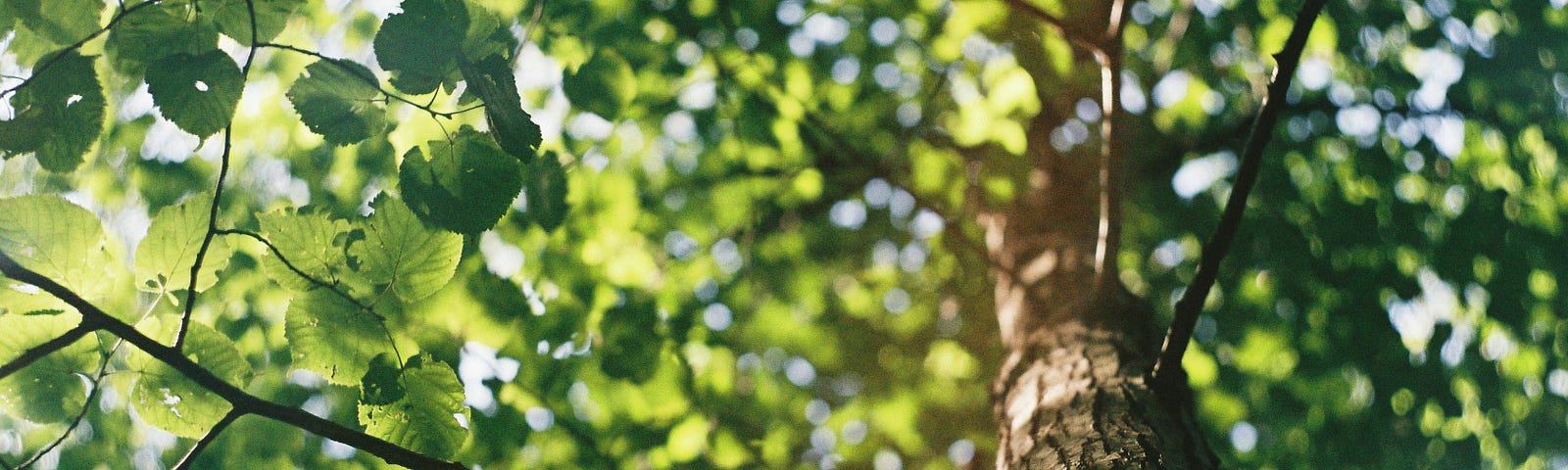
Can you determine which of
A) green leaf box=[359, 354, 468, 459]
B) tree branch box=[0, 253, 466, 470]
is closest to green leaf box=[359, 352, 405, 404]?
green leaf box=[359, 354, 468, 459]

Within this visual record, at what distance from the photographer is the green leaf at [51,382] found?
0.99 meters

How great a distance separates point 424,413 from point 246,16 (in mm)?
599

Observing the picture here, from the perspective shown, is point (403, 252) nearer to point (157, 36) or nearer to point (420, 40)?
point (420, 40)

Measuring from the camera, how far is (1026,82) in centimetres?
264

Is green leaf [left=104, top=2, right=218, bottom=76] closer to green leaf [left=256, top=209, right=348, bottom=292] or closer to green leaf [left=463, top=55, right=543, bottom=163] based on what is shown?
green leaf [left=256, top=209, right=348, bottom=292]

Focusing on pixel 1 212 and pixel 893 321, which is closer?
pixel 1 212

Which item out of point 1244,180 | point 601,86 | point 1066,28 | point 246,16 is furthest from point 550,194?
point 1244,180

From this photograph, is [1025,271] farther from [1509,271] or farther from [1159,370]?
[1509,271]

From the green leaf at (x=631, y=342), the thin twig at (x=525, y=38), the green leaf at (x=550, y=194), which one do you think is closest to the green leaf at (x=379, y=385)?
the thin twig at (x=525, y=38)

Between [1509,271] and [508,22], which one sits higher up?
[508,22]

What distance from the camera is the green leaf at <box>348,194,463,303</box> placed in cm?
99

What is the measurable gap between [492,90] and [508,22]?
59.4 inches

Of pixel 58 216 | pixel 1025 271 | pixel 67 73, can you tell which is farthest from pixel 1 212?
pixel 1025 271

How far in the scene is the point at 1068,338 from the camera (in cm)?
196
